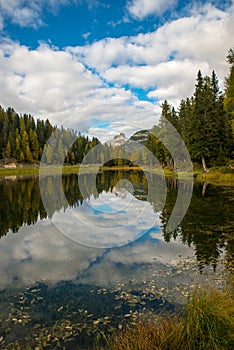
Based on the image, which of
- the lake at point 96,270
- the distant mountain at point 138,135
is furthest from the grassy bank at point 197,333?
the distant mountain at point 138,135

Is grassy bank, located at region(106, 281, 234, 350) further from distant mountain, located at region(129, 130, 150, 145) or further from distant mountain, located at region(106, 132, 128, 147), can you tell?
distant mountain, located at region(129, 130, 150, 145)

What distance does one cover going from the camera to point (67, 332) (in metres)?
5.23

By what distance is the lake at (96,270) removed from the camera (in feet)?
18.1

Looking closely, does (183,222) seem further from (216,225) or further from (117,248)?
(117,248)

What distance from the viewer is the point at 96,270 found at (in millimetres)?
8523

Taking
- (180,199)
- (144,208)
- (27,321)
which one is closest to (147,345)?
(27,321)

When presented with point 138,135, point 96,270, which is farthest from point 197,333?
point 138,135

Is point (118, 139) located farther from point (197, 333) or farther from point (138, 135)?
point (197, 333)

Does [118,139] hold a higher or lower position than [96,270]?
higher

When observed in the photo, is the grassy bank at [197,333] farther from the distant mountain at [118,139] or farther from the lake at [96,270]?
the distant mountain at [118,139]

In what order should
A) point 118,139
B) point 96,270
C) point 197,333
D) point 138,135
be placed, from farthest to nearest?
point 138,135 < point 118,139 < point 96,270 < point 197,333

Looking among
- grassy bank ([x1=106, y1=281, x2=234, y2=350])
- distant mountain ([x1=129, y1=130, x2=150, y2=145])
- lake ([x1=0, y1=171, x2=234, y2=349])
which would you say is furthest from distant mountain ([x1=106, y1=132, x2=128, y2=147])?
grassy bank ([x1=106, y1=281, x2=234, y2=350])

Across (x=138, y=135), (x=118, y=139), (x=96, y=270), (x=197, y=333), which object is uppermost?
(x=138, y=135)

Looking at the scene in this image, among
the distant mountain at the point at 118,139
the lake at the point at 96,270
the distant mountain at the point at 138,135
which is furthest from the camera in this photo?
the distant mountain at the point at 138,135
